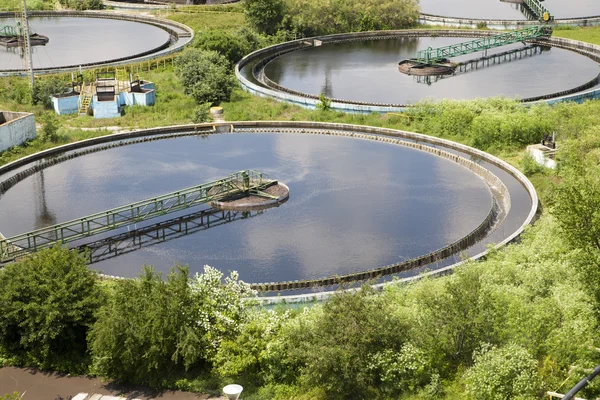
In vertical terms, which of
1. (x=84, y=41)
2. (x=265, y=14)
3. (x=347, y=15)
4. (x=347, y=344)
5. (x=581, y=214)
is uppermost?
(x=581, y=214)

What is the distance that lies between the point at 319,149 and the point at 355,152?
226 centimetres

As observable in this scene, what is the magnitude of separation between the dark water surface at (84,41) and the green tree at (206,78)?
13.7 meters

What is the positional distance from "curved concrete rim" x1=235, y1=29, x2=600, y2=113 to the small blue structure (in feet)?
27.3

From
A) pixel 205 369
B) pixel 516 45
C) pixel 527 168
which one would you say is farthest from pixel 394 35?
pixel 205 369

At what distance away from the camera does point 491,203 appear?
4303 centimetres

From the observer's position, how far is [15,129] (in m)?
53.4

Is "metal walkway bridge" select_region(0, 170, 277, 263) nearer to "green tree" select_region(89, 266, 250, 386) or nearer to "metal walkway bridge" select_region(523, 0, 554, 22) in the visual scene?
"green tree" select_region(89, 266, 250, 386)

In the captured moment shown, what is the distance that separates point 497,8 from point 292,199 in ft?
206

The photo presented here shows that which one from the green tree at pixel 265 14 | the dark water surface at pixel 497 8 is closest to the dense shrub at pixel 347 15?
the green tree at pixel 265 14

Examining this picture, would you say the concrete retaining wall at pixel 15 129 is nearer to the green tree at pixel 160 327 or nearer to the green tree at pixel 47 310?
the green tree at pixel 47 310

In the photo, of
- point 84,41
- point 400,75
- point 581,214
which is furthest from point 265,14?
point 581,214

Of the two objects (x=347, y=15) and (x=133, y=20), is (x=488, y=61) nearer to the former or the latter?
(x=347, y=15)

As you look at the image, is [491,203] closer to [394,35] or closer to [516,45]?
[516,45]

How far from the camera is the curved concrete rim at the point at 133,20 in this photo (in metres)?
71.4
